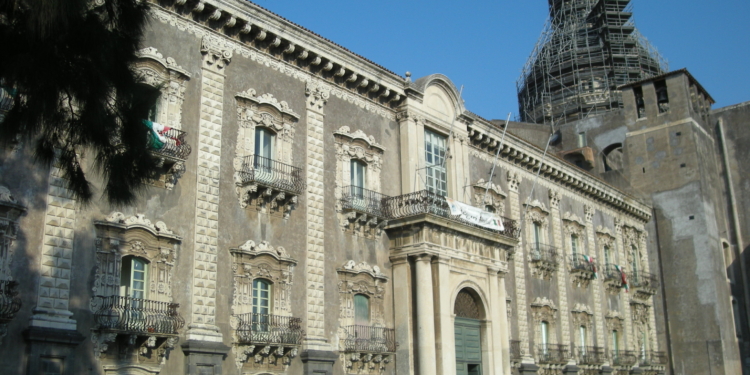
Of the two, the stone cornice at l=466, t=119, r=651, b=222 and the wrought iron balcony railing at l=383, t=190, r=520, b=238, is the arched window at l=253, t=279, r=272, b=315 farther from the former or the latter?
the stone cornice at l=466, t=119, r=651, b=222

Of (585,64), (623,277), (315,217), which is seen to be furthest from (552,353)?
(585,64)

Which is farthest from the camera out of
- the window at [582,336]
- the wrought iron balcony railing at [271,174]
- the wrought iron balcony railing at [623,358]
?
the wrought iron balcony railing at [623,358]

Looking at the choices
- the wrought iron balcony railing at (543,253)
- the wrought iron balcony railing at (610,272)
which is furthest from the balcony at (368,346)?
the wrought iron balcony railing at (610,272)

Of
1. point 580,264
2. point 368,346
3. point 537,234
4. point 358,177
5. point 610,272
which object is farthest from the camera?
point 610,272

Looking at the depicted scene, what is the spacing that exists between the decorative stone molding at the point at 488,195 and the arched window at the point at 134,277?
1436 centimetres

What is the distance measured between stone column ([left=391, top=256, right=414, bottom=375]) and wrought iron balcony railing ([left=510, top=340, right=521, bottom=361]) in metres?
6.94

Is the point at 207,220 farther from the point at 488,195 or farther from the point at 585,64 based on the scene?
the point at 585,64

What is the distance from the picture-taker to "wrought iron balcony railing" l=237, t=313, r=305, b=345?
19.3 m

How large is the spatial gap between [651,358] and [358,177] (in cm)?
2317

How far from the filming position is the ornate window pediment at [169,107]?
18422 mm

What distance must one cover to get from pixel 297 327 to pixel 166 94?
6.88 metres

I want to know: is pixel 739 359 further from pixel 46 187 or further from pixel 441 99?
pixel 46 187

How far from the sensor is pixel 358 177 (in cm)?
2489

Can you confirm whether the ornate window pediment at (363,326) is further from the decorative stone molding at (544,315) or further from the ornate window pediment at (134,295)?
the decorative stone molding at (544,315)
